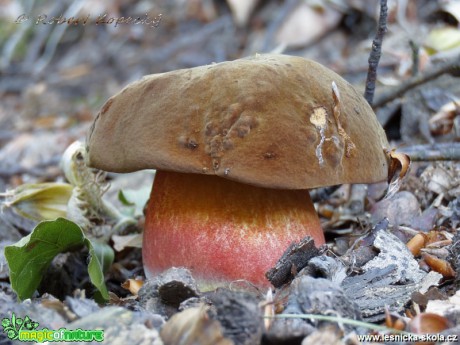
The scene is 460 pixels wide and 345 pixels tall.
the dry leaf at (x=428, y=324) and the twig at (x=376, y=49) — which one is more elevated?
the twig at (x=376, y=49)

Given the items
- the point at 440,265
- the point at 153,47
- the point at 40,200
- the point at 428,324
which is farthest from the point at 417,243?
the point at 153,47

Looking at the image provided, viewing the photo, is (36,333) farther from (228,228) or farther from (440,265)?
(440,265)

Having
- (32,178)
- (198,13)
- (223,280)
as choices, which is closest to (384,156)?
(223,280)

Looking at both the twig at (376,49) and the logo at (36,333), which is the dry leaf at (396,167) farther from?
the logo at (36,333)

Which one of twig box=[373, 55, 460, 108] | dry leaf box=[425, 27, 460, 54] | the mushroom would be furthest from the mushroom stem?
dry leaf box=[425, 27, 460, 54]

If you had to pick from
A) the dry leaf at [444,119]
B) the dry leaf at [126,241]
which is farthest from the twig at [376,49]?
the dry leaf at [126,241]

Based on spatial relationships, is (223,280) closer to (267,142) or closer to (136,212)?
(267,142)

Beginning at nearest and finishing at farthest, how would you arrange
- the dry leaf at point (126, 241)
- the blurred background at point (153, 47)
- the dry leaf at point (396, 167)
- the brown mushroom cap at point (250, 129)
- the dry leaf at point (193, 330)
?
the dry leaf at point (193, 330) < the brown mushroom cap at point (250, 129) < the dry leaf at point (396, 167) < the dry leaf at point (126, 241) < the blurred background at point (153, 47)
